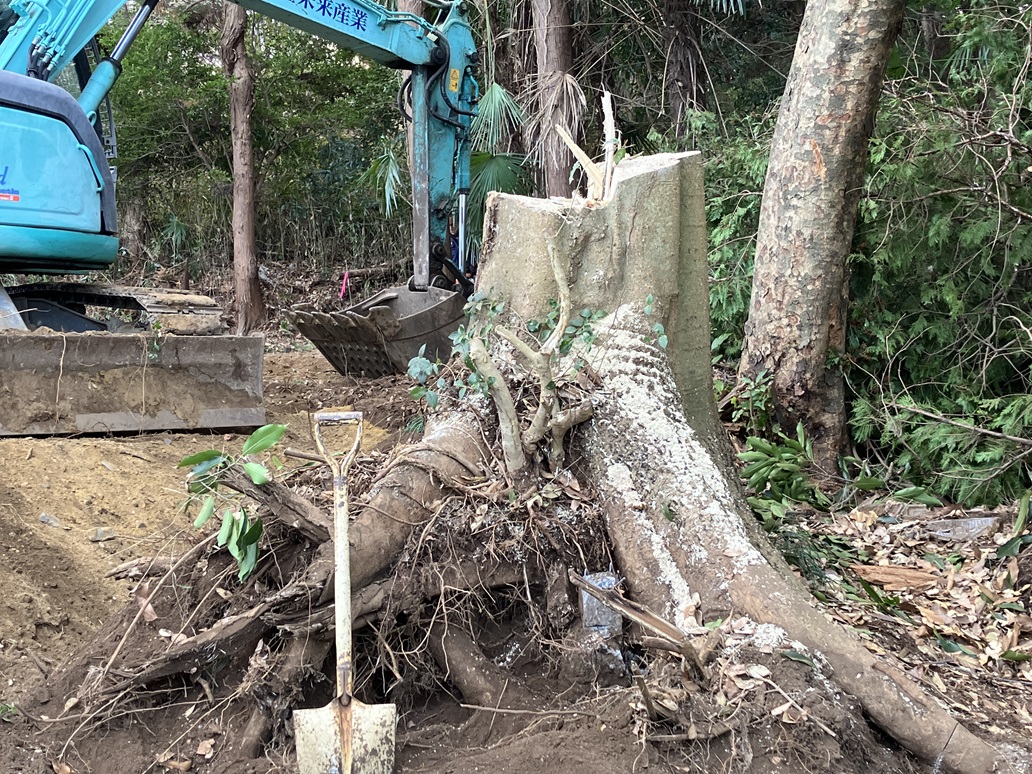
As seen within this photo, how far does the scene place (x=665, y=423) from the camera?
10.3ft

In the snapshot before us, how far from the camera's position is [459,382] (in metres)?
3.18

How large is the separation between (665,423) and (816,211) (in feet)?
7.75

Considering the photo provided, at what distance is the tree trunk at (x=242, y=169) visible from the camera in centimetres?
1041

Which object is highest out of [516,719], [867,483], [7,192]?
[7,192]

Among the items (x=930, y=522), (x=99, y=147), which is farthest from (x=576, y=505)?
(x=99, y=147)

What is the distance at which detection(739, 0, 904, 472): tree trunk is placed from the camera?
475cm

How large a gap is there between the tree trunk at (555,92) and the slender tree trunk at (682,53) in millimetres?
1055

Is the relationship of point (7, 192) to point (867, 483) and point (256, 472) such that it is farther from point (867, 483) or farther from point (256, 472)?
point (867, 483)

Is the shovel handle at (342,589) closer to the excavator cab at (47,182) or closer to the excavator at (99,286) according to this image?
the excavator at (99,286)

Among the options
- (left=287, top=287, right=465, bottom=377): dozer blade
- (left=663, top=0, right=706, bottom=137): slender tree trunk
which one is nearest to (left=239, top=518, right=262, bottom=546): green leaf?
(left=287, top=287, right=465, bottom=377): dozer blade

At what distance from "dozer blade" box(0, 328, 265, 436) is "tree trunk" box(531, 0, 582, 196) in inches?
167

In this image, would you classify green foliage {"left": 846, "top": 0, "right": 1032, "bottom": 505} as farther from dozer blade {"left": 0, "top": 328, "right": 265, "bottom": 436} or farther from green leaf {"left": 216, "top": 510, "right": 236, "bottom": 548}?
dozer blade {"left": 0, "top": 328, "right": 265, "bottom": 436}

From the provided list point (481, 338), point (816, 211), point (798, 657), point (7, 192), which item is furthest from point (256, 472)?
point (7, 192)

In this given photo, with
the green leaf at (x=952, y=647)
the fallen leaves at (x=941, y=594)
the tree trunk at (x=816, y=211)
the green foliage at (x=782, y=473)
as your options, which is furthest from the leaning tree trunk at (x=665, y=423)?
the tree trunk at (x=816, y=211)
